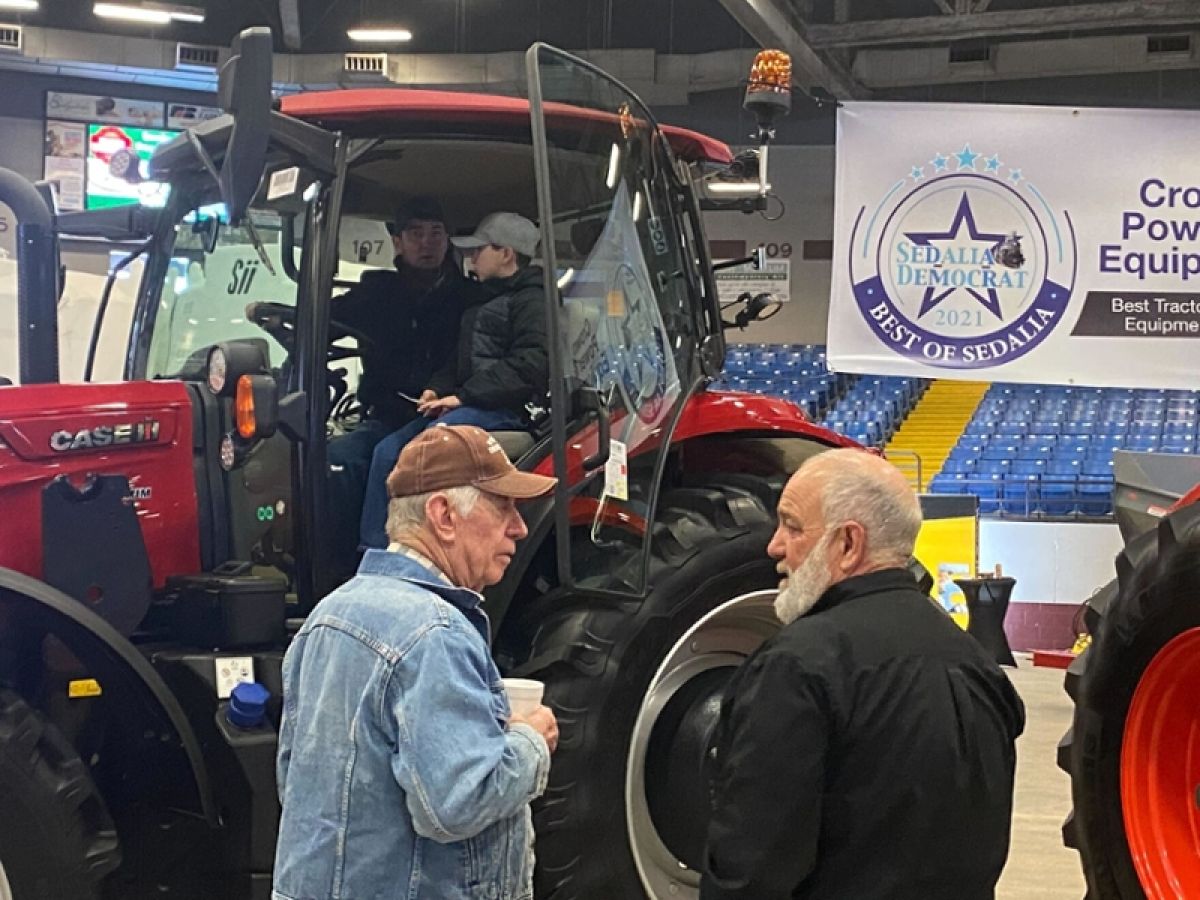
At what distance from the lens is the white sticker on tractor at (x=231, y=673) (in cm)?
307

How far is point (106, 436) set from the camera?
322 cm

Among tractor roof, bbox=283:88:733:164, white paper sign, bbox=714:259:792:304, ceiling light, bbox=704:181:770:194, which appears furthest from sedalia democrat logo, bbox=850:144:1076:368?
white paper sign, bbox=714:259:792:304

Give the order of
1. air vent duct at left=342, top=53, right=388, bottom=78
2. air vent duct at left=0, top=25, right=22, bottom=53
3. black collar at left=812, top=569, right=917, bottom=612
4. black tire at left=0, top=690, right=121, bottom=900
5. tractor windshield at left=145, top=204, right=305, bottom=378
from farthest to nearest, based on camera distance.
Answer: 1. air vent duct at left=342, top=53, right=388, bottom=78
2. air vent duct at left=0, top=25, right=22, bottom=53
3. tractor windshield at left=145, top=204, right=305, bottom=378
4. black tire at left=0, top=690, right=121, bottom=900
5. black collar at left=812, top=569, right=917, bottom=612

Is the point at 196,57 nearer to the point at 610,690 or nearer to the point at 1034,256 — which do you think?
the point at 1034,256

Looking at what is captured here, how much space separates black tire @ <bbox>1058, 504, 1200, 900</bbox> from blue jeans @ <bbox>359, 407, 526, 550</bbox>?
1514 millimetres

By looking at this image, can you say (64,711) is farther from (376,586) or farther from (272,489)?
(376,586)

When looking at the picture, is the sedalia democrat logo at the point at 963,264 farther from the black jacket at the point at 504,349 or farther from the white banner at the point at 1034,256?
the black jacket at the point at 504,349

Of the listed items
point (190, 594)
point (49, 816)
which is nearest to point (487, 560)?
point (49, 816)

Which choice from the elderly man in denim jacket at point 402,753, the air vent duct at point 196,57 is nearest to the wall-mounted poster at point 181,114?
the air vent duct at point 196,57

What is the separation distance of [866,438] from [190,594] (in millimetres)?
12095

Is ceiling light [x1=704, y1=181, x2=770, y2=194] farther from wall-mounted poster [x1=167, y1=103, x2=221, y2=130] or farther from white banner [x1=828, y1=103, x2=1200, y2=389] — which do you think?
wall-mounted poster [x1=167, y1=103, x2=221, y2=130]

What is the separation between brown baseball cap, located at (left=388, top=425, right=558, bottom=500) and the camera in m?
1.98

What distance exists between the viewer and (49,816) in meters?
2.65

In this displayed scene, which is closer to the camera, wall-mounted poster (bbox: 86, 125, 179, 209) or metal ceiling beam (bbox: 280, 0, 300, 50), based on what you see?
metal ceiling beam (bbox: 280, 0, 300, 50)
